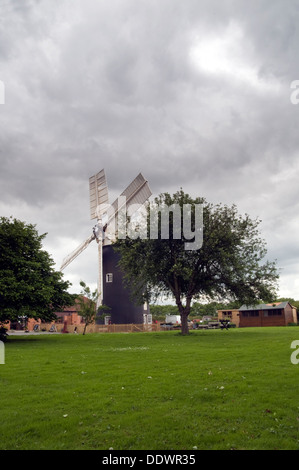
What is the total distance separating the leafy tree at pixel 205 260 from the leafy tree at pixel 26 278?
310 inches

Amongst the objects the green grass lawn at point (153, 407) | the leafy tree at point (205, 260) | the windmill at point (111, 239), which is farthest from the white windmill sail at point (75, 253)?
the green grass lawn at point (153, 407)

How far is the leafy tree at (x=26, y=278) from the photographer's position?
96.2 ft

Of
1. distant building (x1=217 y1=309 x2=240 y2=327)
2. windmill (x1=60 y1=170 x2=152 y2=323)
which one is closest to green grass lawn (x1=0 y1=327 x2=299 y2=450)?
windmill (x1=60 y1=170 x2=152 y2=323)

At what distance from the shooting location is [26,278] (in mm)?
31266

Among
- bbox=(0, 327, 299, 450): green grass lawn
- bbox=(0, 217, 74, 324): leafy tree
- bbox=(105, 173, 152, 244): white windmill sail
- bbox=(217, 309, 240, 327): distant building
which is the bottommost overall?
→ bbox=(217, 309, 240, 327): distant building

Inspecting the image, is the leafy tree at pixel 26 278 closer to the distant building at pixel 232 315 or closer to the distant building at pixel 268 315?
the distant building at pixel 268 315

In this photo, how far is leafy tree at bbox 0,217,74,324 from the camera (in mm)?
29312

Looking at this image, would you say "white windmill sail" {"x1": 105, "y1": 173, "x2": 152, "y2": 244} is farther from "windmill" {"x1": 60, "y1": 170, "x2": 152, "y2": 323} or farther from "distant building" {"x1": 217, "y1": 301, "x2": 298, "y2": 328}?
"distant building" {"x1": 217, "y1": 301, "x2": 298, "y2": 328}

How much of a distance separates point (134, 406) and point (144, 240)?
2957 centimetres

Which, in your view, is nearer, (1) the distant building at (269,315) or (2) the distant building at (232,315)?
(1) the distant building at (269,315)

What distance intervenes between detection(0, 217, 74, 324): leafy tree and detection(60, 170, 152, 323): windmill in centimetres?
1946

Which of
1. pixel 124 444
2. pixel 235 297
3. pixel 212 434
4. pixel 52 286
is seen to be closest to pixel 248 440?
pixel 212 434

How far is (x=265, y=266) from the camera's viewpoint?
3931cm

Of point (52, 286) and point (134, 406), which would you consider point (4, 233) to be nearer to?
point (52, 286)
